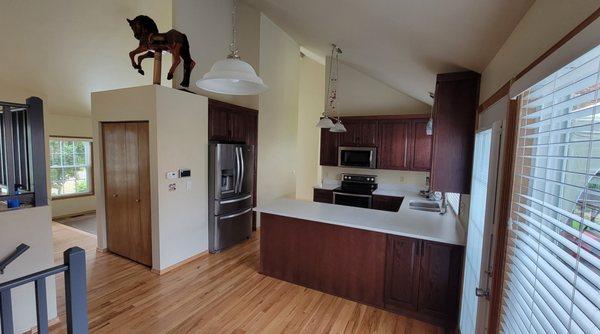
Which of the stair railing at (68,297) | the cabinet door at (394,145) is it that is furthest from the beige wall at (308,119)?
the stair railing at (68,297)

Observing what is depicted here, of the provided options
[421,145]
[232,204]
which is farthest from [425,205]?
[232,204]

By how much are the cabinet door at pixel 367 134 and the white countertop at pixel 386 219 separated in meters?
1.84

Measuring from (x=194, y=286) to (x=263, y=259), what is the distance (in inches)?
33.3

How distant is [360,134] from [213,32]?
3121mm

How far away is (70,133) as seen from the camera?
593cm

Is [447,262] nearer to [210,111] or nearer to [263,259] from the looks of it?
[263,259]

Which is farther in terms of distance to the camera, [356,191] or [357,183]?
[357,183]

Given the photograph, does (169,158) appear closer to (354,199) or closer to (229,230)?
(229,230)

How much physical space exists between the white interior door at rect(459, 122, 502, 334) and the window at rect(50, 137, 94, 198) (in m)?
7.61

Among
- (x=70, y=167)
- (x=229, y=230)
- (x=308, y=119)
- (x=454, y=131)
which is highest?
(x=308, y=119)

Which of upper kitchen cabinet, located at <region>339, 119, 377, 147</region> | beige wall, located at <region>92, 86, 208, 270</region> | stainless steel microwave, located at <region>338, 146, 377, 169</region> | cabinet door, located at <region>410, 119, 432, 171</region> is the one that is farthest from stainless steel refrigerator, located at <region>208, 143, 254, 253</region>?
cabinet door, located at <region>410, 119, 432, 171</region>

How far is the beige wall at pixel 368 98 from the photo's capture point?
16.6 ft

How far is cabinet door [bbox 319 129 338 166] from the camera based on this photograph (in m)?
5.44

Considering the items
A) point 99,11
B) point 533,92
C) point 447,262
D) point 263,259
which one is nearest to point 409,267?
point 447,262
